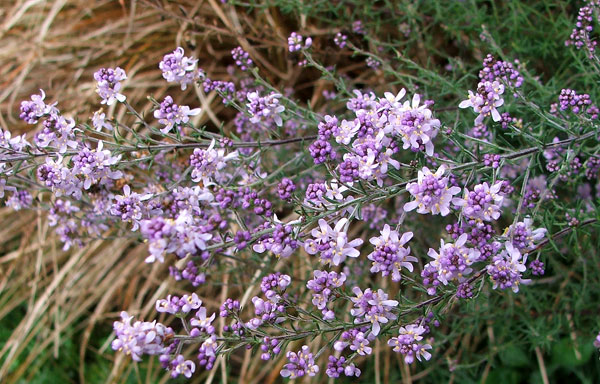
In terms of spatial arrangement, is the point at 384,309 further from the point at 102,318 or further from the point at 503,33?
the point at 102,318

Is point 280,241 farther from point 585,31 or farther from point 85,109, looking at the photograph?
point 85,109

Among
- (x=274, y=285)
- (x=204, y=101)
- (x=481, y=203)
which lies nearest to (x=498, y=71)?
(x=481, y=203)

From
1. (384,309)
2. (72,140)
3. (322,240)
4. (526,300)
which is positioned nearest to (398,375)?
(526,300)

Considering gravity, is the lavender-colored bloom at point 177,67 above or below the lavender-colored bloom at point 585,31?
below

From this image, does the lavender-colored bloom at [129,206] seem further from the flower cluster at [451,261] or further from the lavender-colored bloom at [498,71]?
the lavender-colored bloom at [498,71]

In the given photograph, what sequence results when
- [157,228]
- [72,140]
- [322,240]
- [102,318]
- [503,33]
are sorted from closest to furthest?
[157,228] → [322,240] → [72,140] → [503,33] → [102,318]

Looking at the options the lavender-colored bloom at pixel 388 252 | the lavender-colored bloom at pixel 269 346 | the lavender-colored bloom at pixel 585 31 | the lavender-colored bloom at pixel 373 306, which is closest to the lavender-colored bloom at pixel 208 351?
the lavender-colored bloom at pixel 269 346

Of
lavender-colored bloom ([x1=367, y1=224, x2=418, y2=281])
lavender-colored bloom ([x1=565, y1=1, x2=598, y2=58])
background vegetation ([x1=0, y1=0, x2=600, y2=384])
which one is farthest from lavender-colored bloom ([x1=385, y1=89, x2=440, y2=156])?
background vegetation ([x1=0, y1=0, x2=600, y2=384])
